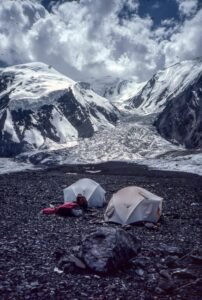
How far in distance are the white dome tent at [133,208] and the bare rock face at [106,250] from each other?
300 inches

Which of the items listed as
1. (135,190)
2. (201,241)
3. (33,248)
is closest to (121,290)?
(33,248)

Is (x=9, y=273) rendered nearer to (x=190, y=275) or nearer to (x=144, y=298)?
(x=144, y=298)

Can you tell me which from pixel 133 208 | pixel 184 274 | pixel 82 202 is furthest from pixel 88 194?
pixel 184 274

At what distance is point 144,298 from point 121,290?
2.65ft

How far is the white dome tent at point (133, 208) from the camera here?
895 inches

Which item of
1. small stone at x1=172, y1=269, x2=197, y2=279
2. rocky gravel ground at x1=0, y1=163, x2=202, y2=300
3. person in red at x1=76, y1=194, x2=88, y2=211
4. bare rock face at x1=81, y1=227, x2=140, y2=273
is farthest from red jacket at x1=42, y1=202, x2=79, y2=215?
small stone at x1=172, y1=269, x2=197, y2=279

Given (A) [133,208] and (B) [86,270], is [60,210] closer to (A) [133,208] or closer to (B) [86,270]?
(A) [133,208]

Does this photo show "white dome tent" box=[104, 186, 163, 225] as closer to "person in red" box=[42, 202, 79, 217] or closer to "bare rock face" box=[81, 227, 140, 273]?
"person in red" box=[42, 202, 79, 217]

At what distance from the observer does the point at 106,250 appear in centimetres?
1383

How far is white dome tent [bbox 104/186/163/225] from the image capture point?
22.7 meters

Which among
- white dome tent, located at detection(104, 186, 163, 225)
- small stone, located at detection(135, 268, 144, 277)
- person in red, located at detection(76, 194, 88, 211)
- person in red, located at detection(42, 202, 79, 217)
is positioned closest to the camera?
small stone, located at detection(135, 268, 144, 277)

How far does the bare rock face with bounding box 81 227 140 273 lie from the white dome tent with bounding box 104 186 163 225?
7613mm

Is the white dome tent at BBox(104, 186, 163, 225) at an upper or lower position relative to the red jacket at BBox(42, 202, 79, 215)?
upper

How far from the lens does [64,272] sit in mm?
13586
